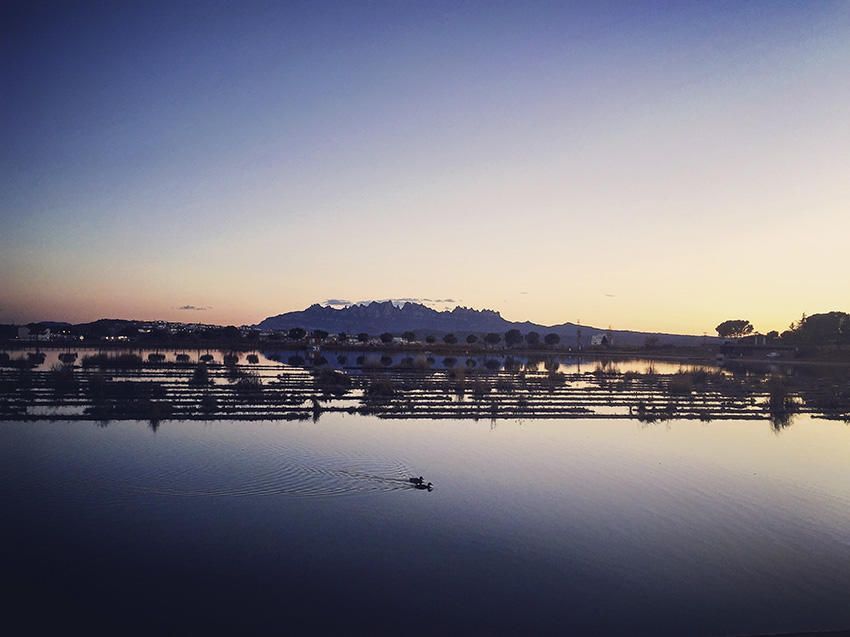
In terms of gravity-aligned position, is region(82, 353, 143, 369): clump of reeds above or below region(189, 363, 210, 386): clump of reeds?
above

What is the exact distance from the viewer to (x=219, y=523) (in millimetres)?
9867

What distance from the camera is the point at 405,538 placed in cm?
957

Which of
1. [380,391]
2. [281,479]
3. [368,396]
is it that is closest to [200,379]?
[368,396]

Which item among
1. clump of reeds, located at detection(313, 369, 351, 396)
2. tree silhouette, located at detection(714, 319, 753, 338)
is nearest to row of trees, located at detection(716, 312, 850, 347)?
tree silhouette, located at detection(714, 319, 753, 338)

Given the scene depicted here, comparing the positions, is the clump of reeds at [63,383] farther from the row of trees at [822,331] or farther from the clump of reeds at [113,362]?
the row of trees at [822,331]

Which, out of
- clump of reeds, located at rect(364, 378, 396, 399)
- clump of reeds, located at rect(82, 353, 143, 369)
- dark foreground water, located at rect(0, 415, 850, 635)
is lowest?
dark foreground water, located at rect(0, 415, 850, 635)

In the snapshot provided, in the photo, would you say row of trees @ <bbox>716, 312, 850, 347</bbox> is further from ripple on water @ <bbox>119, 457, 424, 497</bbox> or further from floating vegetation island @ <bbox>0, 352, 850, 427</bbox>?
ripple on water @ <bbox>119, 457, 424, 497</bbox>

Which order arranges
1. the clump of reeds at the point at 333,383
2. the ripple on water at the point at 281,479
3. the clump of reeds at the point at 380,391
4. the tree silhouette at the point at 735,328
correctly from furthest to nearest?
1. the tree silhouette at the point at 735,328
2. the clump of reeds at the point at 333,383
3. the clump of reeds at the point at 380,391
4. the ripple on water at the point at 281,479

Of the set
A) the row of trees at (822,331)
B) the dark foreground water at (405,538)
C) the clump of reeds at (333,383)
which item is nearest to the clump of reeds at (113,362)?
the clump of reeds at (333,383)

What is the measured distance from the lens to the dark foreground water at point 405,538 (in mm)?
7285

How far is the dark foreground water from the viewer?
7.29m

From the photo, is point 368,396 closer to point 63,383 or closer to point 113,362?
point 63,383

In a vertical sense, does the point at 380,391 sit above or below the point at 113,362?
below

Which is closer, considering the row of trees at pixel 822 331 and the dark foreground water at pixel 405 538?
the dark foreground water at pixel 405 538
